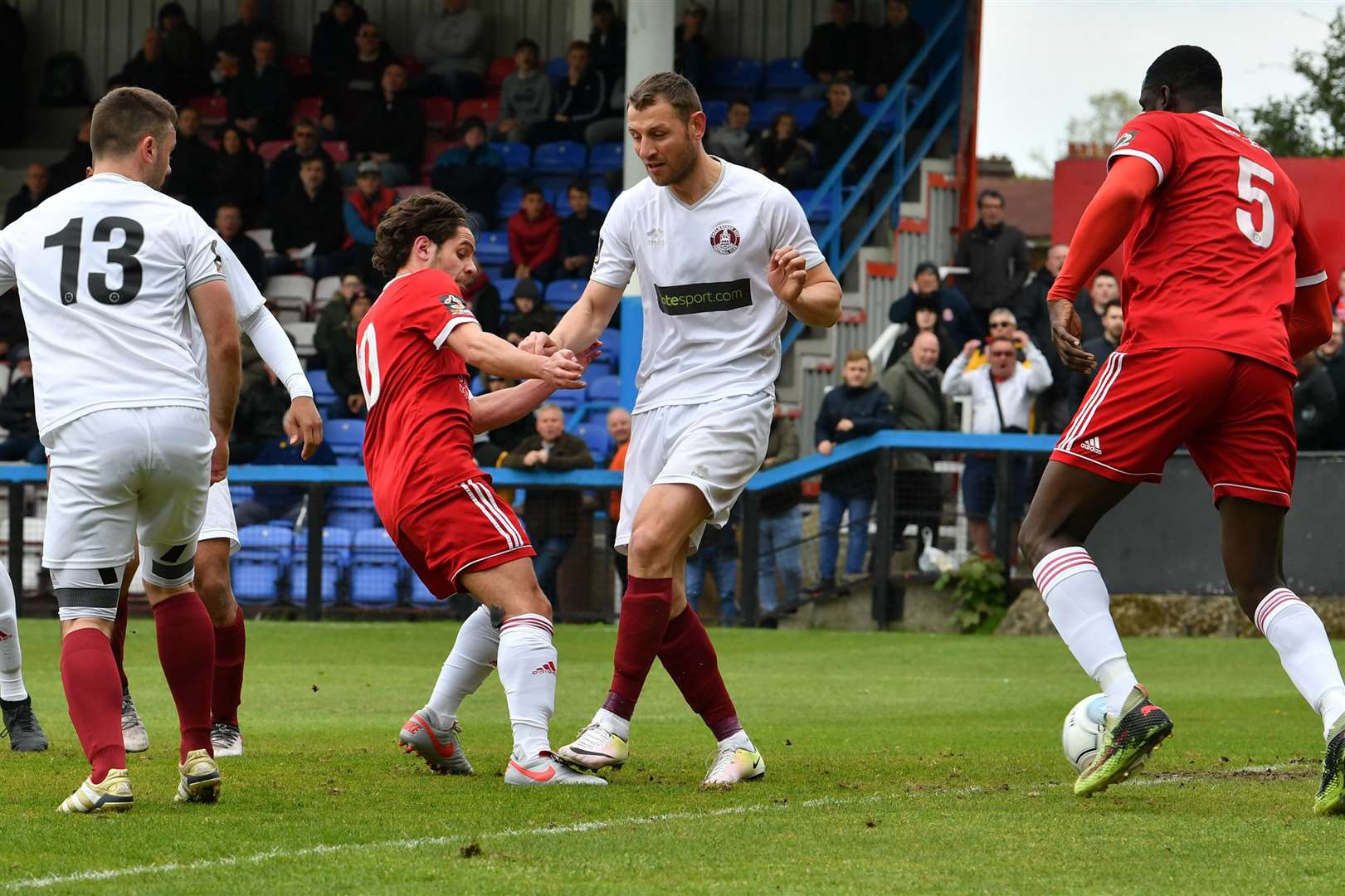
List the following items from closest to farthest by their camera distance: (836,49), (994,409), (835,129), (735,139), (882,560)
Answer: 1. (882,560)
2. (994,409)
3. (735,139)
4. (835,129)
5. (836,49)

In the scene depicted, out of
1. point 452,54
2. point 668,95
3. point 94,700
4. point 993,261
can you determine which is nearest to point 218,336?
point 94,700

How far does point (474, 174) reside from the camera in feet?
67.9

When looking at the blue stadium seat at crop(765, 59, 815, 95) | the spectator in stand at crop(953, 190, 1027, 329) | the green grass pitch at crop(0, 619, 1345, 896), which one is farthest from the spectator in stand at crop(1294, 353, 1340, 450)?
the blue stadium seat at crop(765, 59, 815, 95)

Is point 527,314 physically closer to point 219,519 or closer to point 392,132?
point 392,132

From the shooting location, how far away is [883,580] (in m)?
15.0

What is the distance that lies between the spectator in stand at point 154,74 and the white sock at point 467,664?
18.6m

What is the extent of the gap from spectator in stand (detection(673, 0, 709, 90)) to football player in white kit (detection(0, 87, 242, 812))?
637 inches

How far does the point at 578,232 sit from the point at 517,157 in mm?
2710

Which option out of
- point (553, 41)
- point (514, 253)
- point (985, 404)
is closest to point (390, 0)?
point (553, 41)

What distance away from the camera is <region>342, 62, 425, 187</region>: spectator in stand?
72.4ft

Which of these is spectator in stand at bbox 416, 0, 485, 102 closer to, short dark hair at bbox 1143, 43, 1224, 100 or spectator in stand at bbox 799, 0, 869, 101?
spectator in stand at bbox 799, 0, 869, 101

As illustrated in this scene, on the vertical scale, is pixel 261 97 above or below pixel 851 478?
above

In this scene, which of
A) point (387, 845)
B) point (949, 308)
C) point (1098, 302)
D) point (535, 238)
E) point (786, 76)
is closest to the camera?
point (387, 845)

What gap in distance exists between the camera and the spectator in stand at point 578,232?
1928cm
